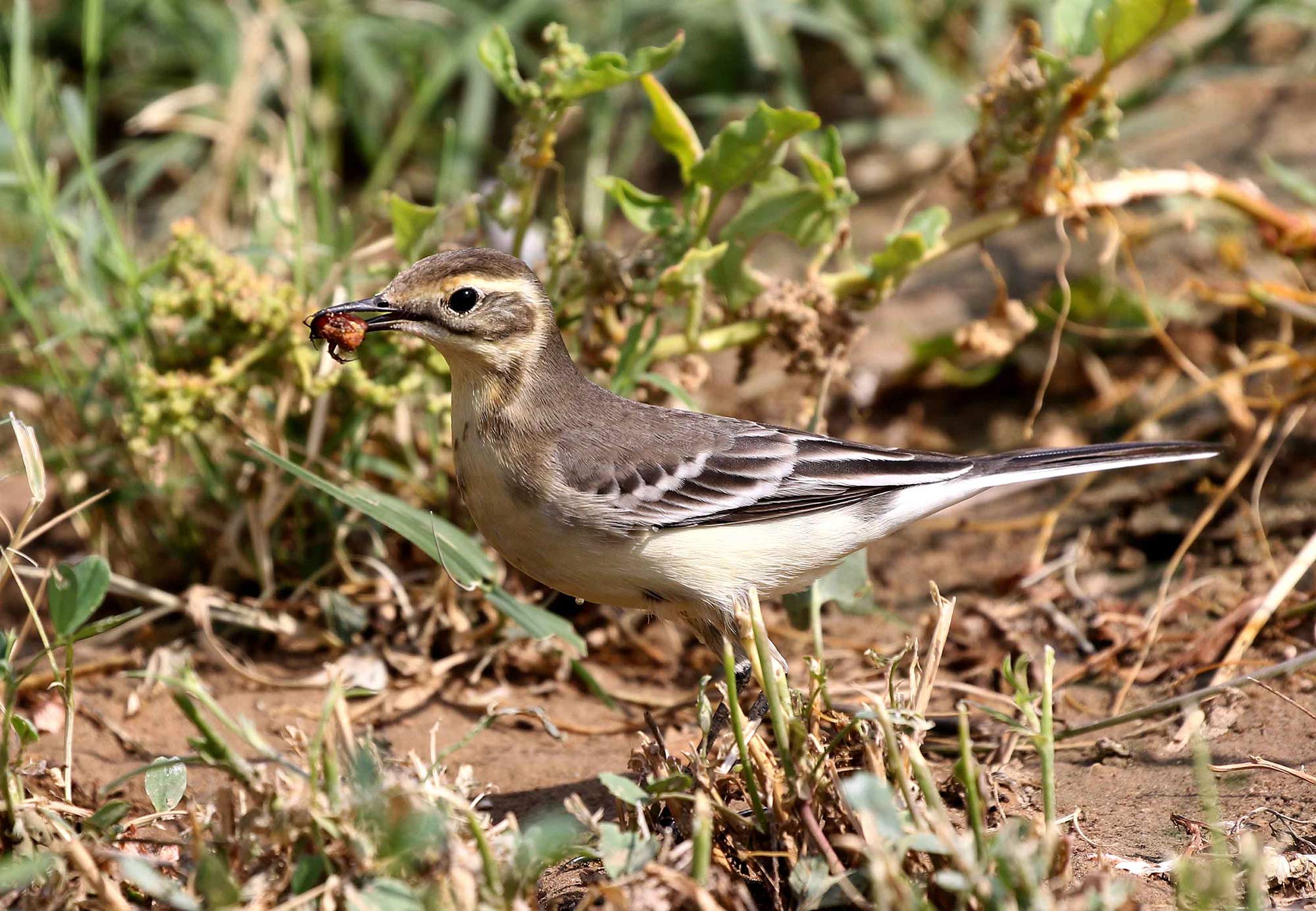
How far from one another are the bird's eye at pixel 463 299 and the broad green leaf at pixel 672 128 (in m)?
1.13

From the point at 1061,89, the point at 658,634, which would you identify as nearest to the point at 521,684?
the point at 658,634

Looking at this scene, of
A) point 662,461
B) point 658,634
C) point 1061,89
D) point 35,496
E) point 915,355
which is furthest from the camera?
Answer: point 915,355

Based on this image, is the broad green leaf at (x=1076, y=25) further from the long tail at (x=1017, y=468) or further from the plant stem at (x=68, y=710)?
the plant stem at (x=68, y=710)

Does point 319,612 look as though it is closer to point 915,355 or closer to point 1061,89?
point 915,355

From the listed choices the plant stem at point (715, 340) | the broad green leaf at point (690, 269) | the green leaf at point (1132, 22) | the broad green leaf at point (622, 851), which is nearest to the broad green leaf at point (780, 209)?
the broad green leaf at point (690, 269)

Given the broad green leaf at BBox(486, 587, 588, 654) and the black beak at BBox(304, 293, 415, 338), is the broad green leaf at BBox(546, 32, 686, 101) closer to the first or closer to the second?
the black beak at BBox(304, 293, 415, 338)

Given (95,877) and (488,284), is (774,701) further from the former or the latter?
(488,284)

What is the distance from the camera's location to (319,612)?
561cm

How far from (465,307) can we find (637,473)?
2.69 ft

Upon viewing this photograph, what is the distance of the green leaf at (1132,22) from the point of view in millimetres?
4953

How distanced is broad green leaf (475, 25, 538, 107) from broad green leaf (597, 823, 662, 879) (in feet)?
9.32

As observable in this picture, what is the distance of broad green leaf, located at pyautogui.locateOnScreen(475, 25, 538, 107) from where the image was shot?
494cm

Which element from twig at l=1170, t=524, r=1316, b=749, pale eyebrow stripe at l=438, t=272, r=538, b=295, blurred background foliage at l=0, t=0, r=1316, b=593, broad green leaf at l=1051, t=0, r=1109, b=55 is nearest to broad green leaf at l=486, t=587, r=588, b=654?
blurred background foliage at l=0, t=0, r=1316, b=593

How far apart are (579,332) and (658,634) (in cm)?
138
